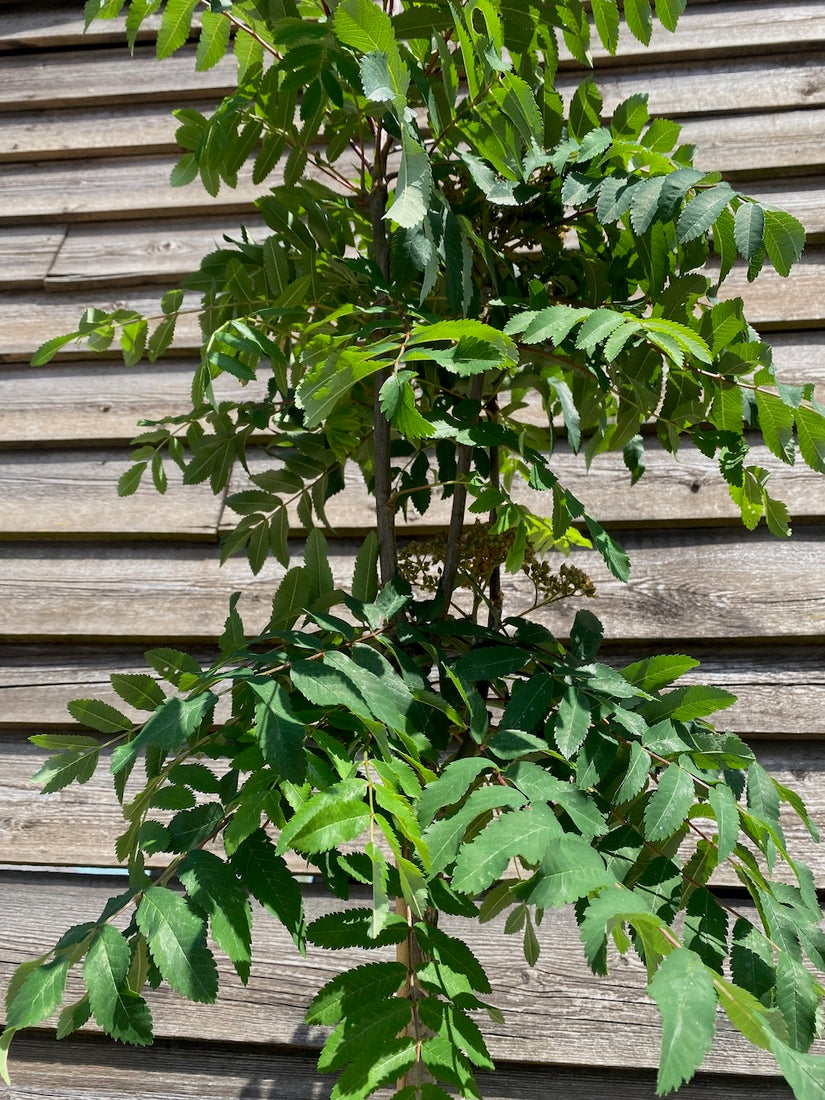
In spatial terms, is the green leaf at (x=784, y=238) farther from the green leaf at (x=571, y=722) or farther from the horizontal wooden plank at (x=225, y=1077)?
the horizontal wooden plank at (x=225, y=1077)

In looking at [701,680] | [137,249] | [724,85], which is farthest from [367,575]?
[724,85]

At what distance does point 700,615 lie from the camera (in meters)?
1.53

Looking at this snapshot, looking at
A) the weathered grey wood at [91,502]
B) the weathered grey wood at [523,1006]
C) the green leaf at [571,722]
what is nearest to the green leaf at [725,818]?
the green leaf at [571,722]

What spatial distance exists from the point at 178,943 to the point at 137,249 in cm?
158

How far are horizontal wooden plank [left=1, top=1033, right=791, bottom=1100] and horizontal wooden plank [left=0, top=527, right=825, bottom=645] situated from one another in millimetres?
643

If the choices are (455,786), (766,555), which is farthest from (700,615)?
(455,786)

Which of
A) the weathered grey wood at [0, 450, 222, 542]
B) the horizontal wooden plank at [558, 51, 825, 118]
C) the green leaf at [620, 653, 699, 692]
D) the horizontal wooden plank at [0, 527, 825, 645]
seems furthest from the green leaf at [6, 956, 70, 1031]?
the horizontal wooden plank at [558, 51, 825, 118]

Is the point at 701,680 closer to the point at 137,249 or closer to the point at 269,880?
the point at 269,880

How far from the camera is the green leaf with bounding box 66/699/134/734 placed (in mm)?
895

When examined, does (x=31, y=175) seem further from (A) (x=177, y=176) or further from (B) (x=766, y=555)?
(B) (x=766, y=555)

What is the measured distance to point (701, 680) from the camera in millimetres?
1509

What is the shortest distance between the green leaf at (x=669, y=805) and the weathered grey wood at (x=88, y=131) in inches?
66.5

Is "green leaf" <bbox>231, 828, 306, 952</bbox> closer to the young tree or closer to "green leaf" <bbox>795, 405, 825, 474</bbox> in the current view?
the young tree

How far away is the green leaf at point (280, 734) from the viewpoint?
0.66m
